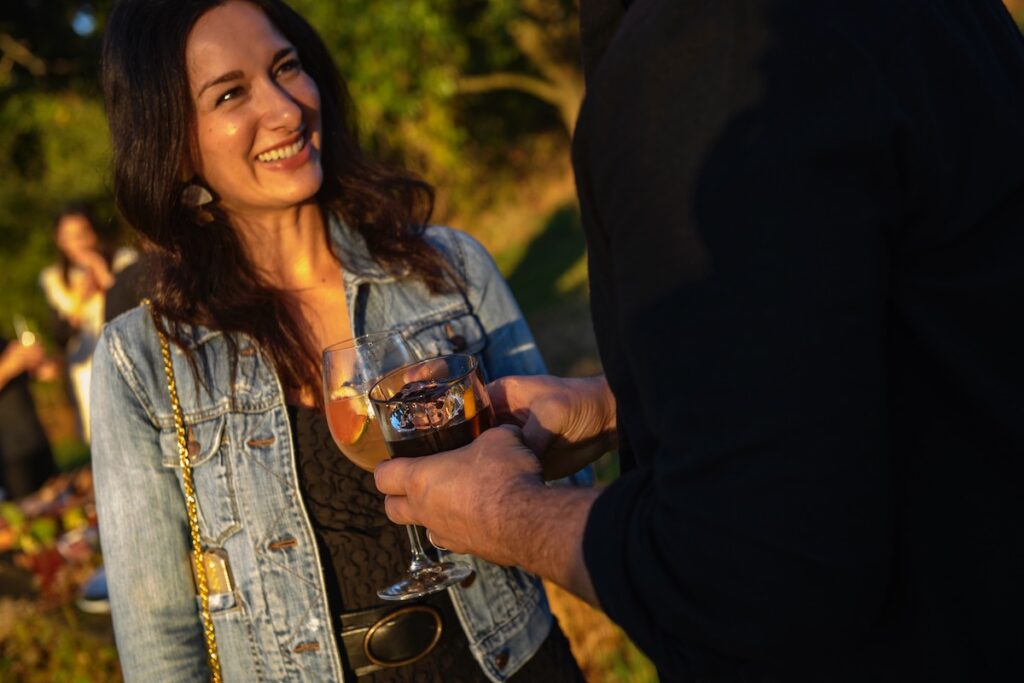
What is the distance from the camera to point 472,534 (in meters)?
1.30

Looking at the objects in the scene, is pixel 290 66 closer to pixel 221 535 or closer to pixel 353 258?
pixel 353 258

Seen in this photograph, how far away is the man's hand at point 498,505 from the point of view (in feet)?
3.77

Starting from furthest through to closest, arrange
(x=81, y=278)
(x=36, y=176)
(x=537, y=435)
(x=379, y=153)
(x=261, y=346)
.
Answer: (x=36, y=176)
(x=379, y=153)
(x=81, y=278)
(x=261, y=346)
(x=537, y=435)

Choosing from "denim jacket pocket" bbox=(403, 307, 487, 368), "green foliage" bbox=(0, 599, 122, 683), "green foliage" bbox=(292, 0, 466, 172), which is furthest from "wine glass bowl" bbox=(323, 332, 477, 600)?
"green foliage" bbox=(292, 0, 466, 172)

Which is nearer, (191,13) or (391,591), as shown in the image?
(391,591)

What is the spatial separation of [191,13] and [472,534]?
1697 mm

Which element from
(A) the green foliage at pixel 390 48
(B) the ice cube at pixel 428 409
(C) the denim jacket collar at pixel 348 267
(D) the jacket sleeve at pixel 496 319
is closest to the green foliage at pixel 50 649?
(C) the denim jacket collar at pixel 348 267

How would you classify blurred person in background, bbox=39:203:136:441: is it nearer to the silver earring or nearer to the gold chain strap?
the silver earring

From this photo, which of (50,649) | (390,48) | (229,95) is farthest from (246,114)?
(390,48)

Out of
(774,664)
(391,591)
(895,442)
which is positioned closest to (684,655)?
(774,664)

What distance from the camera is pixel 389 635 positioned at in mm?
2133

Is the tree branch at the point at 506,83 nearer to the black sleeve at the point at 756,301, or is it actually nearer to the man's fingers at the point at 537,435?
the man's fingers at the point at 537,435

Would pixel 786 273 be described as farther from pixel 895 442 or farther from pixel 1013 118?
pixel 1013 118

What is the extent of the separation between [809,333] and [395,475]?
29.6 inches
